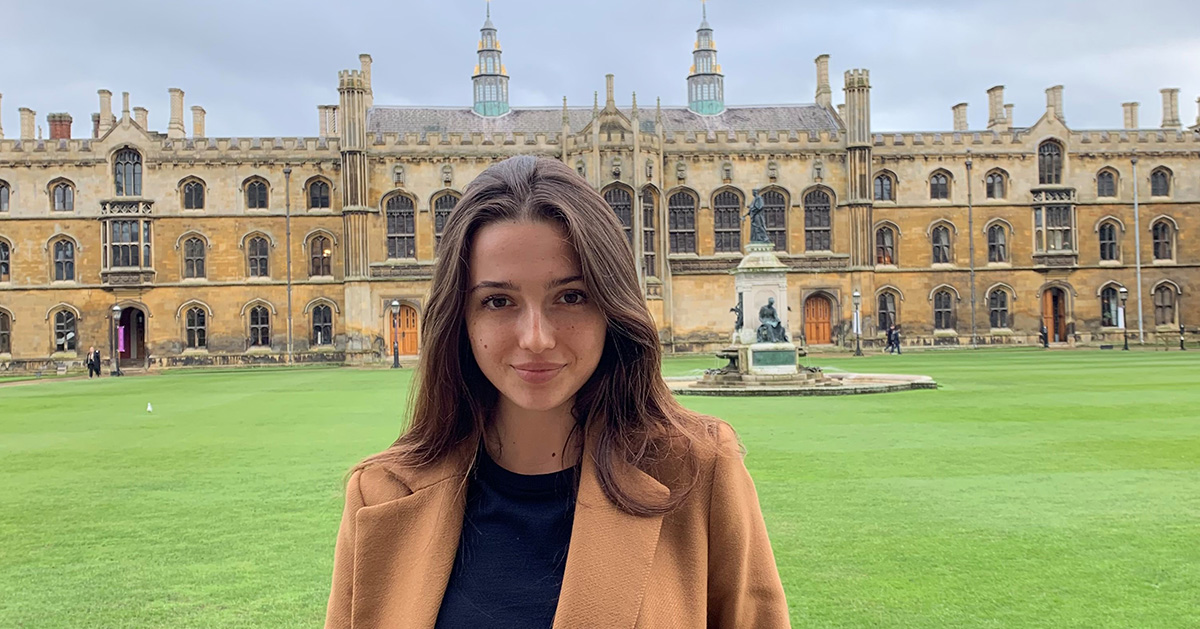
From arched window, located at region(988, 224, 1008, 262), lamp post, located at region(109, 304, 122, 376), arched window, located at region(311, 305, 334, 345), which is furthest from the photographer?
arched window, located at region(988, 224, 1008, 262)

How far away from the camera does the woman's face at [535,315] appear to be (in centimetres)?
187

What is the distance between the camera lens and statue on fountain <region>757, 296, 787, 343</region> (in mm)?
21503

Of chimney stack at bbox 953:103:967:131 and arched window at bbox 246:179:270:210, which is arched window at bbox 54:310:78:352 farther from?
chimney stack at bbox 953:103:967:131

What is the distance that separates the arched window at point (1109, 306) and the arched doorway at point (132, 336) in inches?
1650

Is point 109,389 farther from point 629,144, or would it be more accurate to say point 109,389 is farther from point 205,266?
point 629,144

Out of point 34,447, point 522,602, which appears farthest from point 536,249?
point 34,447

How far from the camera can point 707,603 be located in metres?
1.85

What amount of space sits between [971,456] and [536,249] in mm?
8916

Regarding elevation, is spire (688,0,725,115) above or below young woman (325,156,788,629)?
above

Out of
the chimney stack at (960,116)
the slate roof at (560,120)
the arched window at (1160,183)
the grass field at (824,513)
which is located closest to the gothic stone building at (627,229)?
the arched window at (1160,183)

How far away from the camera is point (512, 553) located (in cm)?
188

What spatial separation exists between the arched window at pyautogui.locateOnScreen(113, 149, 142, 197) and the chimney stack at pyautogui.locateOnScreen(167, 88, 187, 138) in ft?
9.05

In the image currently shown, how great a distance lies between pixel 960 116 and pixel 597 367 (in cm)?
5064

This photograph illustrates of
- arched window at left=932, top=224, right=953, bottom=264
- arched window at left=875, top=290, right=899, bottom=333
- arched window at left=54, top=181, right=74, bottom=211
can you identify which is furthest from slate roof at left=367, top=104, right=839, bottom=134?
arched window at left=54, top=181, right=74, bottom=211
